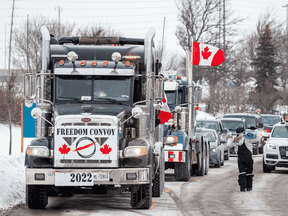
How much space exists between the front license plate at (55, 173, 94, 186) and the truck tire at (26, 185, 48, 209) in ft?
2.21

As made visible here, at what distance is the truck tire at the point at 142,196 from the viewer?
34.2 ft

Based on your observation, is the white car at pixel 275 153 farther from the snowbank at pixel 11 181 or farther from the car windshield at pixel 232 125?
the car windshield at pixel 232 125

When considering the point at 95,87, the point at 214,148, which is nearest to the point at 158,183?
the point at 95,87

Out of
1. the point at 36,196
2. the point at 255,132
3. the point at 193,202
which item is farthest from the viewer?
the point at 255,132

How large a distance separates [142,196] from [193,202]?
180 centimetres

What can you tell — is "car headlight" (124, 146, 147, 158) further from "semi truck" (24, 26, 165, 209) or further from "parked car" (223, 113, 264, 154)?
"parked car" (223, 113, 264, 154)

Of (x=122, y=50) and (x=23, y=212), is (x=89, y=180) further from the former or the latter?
(x=122, y=50)

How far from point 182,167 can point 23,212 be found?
698cm

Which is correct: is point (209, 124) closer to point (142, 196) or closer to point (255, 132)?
point (255, 132)

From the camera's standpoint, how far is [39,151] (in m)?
10.0

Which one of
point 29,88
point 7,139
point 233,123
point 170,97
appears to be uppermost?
point 29,88

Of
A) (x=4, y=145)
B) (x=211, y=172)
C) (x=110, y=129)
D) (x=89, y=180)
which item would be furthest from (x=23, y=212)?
(x=4, y=145)

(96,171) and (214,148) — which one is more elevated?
(96,171)

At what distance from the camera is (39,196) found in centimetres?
1040
